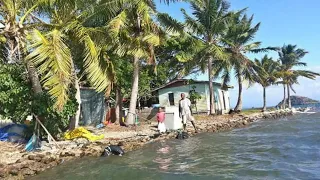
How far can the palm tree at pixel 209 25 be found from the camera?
98.2 ft

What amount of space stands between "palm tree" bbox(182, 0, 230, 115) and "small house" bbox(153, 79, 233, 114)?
2.44 metres

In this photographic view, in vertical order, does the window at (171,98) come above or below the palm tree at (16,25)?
below

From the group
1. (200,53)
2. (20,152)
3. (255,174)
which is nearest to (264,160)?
(255,174)

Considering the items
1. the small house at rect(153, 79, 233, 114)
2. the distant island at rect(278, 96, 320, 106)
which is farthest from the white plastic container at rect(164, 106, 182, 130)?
the distant island at rect(278, 96, 320, 106)

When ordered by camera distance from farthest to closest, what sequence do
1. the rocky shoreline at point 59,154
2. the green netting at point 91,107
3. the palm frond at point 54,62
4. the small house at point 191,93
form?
1. the small house at point 191,93
2. the green netting at point 91,107
3. the palm frond at point 54,62
4. the rocky shoreline at point 59,154

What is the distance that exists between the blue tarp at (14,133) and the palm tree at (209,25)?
1847 centimetres

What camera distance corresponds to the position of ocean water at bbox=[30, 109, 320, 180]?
8875 mm

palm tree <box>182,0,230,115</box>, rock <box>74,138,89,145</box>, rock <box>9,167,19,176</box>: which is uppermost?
palm tree <box>182,0,230,115</box>

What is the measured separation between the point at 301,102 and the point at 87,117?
74.6 m

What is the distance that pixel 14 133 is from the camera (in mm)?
14172

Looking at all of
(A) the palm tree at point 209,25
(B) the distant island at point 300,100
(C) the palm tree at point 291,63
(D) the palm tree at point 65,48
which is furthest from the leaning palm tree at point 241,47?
(B) the distant island at point 300,100

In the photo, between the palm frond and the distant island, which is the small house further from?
the distant island

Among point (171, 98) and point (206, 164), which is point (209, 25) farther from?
point (206, 164)

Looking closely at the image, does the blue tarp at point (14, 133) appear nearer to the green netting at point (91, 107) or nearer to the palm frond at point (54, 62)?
the palm frond at point (54, 62)
